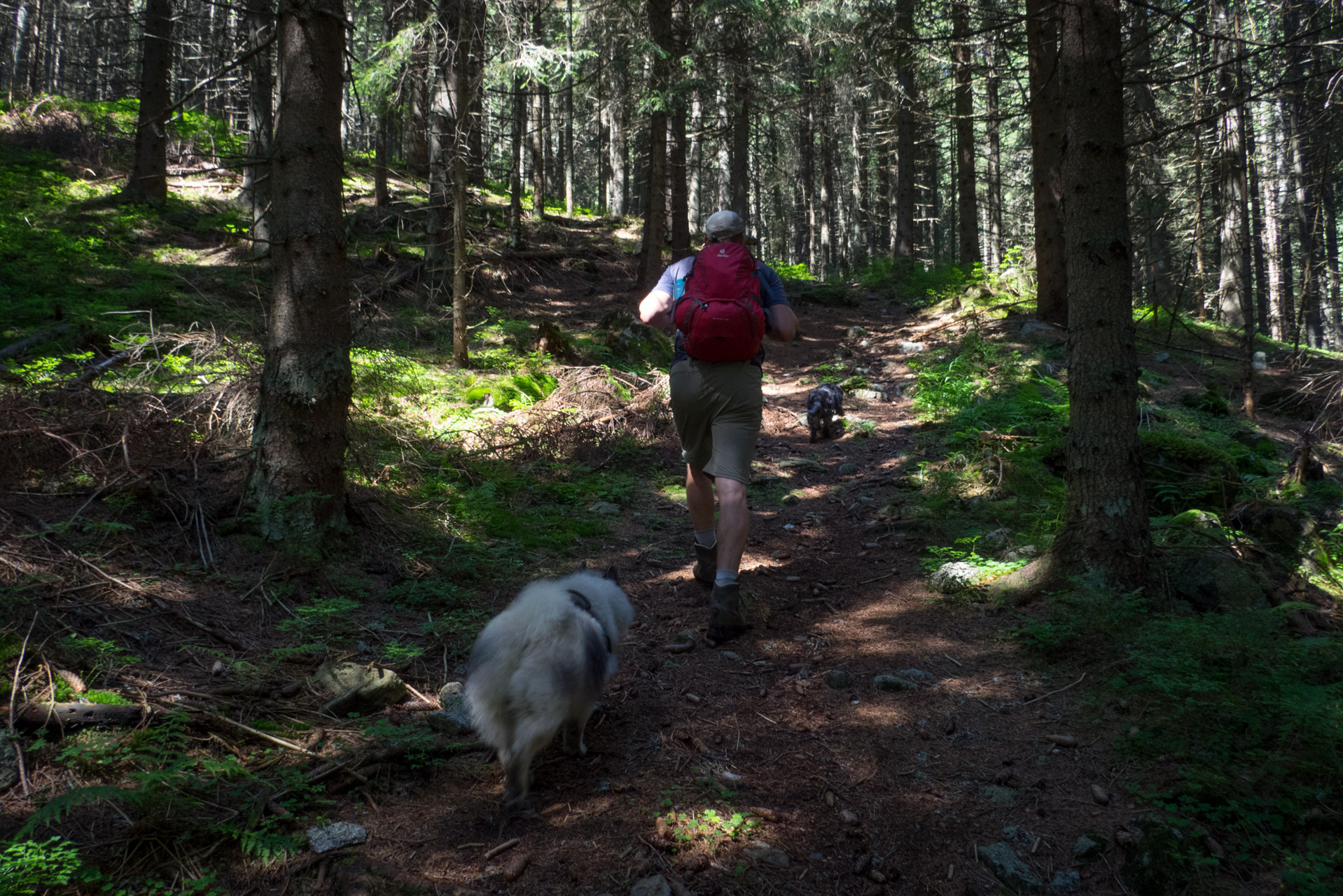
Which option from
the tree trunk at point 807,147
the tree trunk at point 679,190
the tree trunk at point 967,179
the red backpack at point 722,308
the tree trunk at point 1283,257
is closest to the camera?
the red backpack at point 722,308

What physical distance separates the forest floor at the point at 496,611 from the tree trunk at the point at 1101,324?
47 centimetres

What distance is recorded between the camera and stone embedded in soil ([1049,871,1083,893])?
7.51 feet

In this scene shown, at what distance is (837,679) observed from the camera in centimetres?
375

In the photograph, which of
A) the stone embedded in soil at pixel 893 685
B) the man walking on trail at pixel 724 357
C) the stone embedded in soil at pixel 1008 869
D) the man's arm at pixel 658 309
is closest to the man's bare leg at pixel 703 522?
the man walking on trail at pixel 724 357

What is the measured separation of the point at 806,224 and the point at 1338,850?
36.8 meters

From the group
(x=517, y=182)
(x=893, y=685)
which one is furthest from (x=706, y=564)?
(x=517, y=182)

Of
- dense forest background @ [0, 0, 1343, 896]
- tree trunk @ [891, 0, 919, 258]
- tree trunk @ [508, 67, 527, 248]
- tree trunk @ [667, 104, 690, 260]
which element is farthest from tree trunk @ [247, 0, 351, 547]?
tree trunk @ [891, 0, 919, 258]

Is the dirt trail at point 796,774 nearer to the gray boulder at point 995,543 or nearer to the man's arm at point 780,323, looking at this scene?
the gray boulder at point 995,543

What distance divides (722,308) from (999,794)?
2.82 m

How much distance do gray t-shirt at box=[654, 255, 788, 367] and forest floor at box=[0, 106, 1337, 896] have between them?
5.62 feet

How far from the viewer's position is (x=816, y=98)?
25078 mm

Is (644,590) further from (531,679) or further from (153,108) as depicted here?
(153,108)

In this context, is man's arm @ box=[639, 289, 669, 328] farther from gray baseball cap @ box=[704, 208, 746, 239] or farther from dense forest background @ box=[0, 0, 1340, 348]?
dense forest background @ box=[0, 0, 1340, 348]

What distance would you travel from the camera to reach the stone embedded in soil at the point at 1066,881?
229cm
